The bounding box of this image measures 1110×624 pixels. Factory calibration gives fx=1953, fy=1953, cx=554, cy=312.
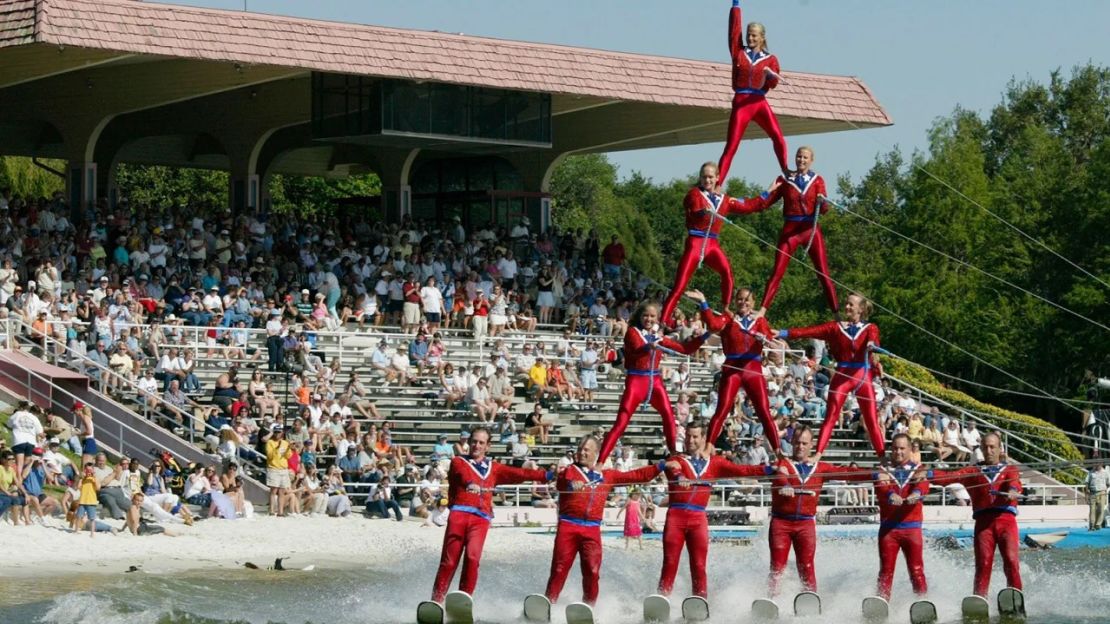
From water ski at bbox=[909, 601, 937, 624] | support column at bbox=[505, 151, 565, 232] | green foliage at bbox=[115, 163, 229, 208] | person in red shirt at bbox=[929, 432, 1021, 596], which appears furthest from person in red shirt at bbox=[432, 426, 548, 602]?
green foliage at bbox=[115, 163, 229, 208]

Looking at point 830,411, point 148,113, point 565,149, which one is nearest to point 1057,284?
point 565,149

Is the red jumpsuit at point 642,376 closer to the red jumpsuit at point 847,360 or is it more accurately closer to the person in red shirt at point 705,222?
the person in red shirt at point 705,222

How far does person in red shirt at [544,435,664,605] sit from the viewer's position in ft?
54.6

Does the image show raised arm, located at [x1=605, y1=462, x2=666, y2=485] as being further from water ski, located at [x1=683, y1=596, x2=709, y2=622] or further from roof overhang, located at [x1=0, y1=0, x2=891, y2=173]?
roof overhang, located at [x1=0, y1=0, x2=891, y2=173]

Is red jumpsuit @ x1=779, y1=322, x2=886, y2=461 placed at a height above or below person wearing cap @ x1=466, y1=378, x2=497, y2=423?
above

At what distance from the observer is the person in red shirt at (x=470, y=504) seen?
1653 centimetres

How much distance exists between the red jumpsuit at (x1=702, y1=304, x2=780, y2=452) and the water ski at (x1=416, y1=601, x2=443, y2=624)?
285cm

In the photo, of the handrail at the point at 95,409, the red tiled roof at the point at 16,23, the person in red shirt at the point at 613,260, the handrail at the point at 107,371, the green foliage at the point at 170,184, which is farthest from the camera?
the green foliage at the point at 170,184

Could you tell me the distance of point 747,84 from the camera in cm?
1758

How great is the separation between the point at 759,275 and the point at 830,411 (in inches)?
2244

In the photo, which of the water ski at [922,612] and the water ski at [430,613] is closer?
the water ski at [430,613]

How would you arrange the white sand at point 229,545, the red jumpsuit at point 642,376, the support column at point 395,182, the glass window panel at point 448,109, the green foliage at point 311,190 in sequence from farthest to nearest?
the green foliage at point 311,190
the support column at point 395,182
the glass window panel at point 448,109
the white sand at point 229,545
the red jumpsuit at point 642,376

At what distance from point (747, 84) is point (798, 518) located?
3913mm

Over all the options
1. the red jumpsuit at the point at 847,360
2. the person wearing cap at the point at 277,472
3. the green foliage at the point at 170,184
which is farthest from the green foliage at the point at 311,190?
the red jumpsuit at the point at 847,360
